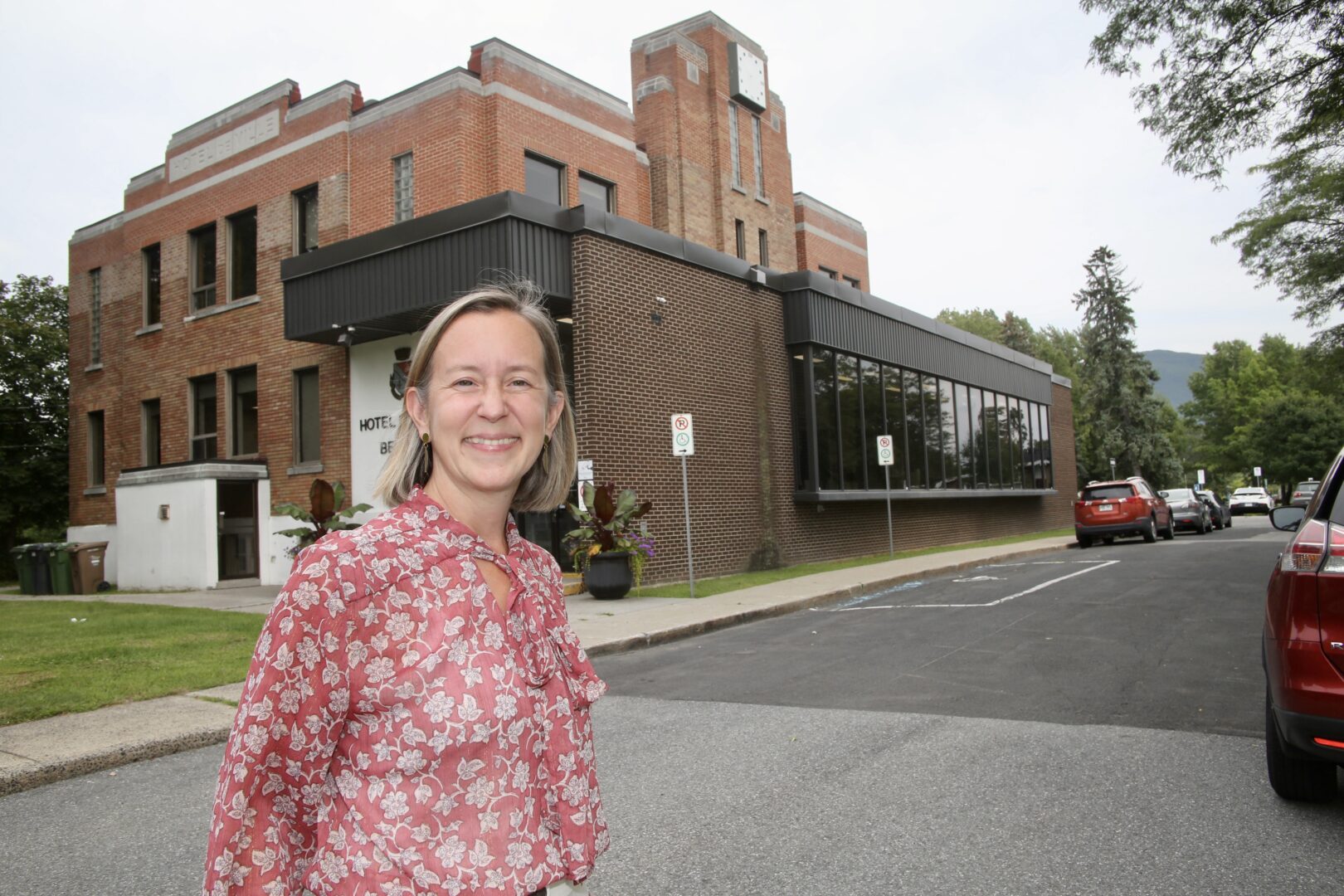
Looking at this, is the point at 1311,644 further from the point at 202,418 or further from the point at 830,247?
Answer: the point at 830,247

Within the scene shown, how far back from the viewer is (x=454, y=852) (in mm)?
1461

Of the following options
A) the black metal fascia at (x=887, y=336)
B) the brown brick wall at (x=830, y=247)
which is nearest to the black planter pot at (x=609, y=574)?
the black metal fascia at (x=887, y=336)

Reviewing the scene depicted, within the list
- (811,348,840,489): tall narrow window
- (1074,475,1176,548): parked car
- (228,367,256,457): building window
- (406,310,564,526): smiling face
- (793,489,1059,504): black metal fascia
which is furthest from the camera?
(1074,475,1176,548): parked car

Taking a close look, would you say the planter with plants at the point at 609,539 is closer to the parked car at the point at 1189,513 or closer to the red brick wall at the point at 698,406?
the red brick wall at the point at 698,406

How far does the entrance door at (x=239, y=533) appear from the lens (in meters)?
19.2

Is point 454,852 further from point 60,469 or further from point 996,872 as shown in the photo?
point 60,469

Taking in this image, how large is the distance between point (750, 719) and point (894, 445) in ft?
57.3

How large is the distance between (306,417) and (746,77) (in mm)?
13712

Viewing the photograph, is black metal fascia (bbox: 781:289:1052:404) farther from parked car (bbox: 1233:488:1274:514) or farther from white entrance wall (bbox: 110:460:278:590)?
parked car (bbox: 1233:488:1274:514)

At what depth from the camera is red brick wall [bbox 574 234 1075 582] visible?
1506 centimetres

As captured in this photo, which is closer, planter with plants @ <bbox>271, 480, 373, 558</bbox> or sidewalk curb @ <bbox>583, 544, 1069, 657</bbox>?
sidewalk curb @ <bbox>583, 544, 1069, 657</bbox>

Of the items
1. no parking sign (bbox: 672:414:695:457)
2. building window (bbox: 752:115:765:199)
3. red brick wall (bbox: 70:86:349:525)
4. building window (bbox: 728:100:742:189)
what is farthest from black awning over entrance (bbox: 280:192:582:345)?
building window (bbox: 752:115:765:199)

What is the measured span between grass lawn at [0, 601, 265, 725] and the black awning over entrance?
5387mm

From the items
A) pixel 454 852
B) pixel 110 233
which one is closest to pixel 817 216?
pixel 110 233
